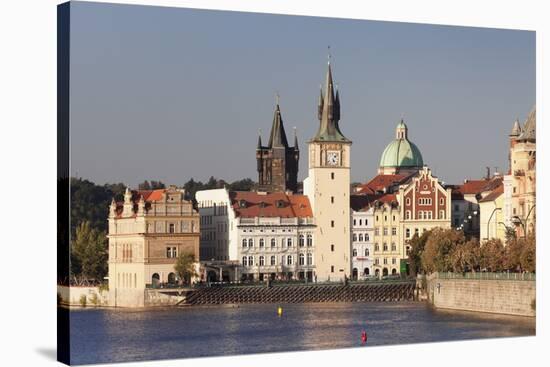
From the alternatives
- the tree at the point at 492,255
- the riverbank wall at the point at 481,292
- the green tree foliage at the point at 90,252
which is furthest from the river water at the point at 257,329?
the tree at the point at 492,255

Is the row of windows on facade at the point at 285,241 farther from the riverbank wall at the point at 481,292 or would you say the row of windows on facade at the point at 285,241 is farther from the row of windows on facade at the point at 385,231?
the riverbank wall at the point at 481,292

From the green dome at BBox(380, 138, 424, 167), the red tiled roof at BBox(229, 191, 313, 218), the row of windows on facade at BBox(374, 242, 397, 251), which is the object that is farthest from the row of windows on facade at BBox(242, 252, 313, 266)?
the green dome at BBox(380, 138, 424, 167)

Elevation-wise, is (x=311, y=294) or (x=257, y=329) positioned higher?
(x=311, y=294)

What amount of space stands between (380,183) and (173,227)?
17.6 ft

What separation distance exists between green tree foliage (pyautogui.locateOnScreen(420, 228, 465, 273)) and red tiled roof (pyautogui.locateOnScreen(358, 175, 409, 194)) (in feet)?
4.77

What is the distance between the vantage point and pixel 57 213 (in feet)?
79.4

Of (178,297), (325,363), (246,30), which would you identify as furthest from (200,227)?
(325,363)

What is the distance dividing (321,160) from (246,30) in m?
7.44

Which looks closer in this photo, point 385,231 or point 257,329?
point 257,329

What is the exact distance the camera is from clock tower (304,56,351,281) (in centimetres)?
3073

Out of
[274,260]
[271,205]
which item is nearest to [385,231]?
[274,260]

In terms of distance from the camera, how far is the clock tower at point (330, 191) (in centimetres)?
3073

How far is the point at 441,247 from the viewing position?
35094mm

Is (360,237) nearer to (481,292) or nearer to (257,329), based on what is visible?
(481,292)
